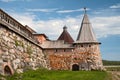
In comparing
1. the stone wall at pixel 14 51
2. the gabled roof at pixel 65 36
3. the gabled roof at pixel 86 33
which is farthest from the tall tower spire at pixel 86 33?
the stone wall at pixel 14 51

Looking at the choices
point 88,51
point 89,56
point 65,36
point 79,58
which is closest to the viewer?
point 89,56

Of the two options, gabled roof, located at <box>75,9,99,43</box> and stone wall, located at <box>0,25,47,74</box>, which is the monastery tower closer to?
gabled roof, located at <box>75,9,99,43</box>

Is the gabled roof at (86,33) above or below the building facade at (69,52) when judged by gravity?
above

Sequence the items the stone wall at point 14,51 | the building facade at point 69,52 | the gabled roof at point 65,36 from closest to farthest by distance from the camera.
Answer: the stone wall at point 14,51
the building facade at point 69,52
the gabled roof at point 65,36

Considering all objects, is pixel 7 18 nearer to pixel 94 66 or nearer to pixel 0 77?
pixel 0 77

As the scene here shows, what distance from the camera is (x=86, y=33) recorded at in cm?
4012

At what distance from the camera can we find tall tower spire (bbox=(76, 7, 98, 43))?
39031mm

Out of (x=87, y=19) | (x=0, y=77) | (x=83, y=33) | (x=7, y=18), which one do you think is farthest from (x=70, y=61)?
(x=0, y=77)

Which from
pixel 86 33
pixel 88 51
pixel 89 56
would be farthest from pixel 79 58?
pixel 86 33

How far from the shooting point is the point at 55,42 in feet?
134

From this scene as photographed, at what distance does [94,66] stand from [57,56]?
5.38m

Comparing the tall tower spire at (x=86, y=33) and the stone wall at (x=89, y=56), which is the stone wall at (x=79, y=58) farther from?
the tall tower spire at (x=86, y=33)

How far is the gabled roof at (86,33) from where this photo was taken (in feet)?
128

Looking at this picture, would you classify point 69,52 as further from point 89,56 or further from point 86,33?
point 86,33
